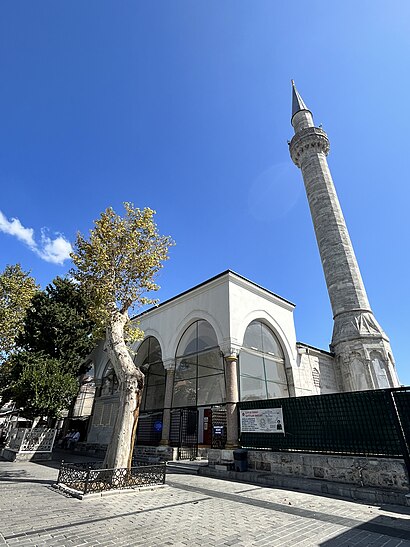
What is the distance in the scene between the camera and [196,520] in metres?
4.85

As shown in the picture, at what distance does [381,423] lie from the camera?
7.23 m

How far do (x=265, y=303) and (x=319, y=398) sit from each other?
670cm

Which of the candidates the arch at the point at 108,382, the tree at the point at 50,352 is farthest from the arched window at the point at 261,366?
the arch at the point at 108,382

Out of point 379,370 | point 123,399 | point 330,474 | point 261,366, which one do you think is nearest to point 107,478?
point 123,399

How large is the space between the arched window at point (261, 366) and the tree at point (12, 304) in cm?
1350

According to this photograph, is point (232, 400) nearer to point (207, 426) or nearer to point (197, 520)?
point (197, 520)

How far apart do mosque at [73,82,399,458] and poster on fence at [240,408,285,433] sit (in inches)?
17.6

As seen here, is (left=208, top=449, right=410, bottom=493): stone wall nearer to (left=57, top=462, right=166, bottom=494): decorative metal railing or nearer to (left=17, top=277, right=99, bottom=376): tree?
(left=57, top=462, right=166, bottom=494): decorative metal railing

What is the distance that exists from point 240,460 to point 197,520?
16.9 feet

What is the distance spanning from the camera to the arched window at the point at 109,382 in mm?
18547

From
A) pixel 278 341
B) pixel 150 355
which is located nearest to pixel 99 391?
pixel 150 355

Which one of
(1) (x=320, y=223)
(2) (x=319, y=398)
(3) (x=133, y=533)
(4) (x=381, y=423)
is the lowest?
(3) (x=133, y=533)

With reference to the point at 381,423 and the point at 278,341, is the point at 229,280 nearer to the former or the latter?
the point at 278,341

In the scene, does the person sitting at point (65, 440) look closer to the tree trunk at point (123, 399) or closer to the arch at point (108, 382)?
the arch at point (108, 382)
